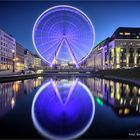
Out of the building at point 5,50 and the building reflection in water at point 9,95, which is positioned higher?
the building at point 5,50

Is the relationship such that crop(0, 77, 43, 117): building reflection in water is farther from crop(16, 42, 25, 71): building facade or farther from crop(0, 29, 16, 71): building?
crop(16, 42, 25, 71): building facade

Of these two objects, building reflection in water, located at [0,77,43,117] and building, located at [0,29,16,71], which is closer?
building reflection in water, located at [0,77,43,117]

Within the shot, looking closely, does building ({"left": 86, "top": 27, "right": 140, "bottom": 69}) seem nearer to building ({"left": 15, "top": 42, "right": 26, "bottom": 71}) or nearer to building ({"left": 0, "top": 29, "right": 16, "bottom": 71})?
building ({"left": 0, "top": 29, "right": 16, "bottom": 71})

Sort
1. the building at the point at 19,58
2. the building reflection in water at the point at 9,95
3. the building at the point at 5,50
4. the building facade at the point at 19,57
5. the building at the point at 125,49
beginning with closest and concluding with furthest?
the building reflection in water at the point at 9,95
the building at the point at 5,50
the building at the point at 125,49
the building at the point at 19,58
the building facade at the point at 19,57

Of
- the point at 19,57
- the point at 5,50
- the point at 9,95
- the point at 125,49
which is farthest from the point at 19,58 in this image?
the point at 9,95

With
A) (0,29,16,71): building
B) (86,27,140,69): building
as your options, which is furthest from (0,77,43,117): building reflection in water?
(86,27,140,69): building

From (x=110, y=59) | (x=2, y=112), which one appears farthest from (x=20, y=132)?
(x=110, y=59)

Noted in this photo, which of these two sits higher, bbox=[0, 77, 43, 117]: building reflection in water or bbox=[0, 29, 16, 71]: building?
bbox=[0, 29, 16, 71]: building

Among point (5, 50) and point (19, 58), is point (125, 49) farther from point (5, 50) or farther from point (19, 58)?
point (19, 58)

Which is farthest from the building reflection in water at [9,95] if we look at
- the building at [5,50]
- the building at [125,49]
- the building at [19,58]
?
the building at [19,58]

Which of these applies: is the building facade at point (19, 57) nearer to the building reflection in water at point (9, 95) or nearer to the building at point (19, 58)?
the building at point (19, 58)

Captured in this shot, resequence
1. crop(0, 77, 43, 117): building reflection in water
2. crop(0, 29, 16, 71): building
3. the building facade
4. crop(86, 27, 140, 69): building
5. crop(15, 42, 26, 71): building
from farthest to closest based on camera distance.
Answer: the building facade
crop(15, 42, 26, 71): building
crop(86, 27, 140, 69): building
crop(0, 29, 16, 71): building
crop(0, 77, 43, 117): building reflection in water

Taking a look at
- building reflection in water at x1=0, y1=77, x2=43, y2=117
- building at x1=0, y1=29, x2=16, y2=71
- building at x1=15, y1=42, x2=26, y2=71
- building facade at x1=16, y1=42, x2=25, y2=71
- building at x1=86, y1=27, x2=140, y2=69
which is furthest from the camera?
building facade at x1=16, y1=42, x2=25, y2=71

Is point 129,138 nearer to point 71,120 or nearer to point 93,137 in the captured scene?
point 93,137
